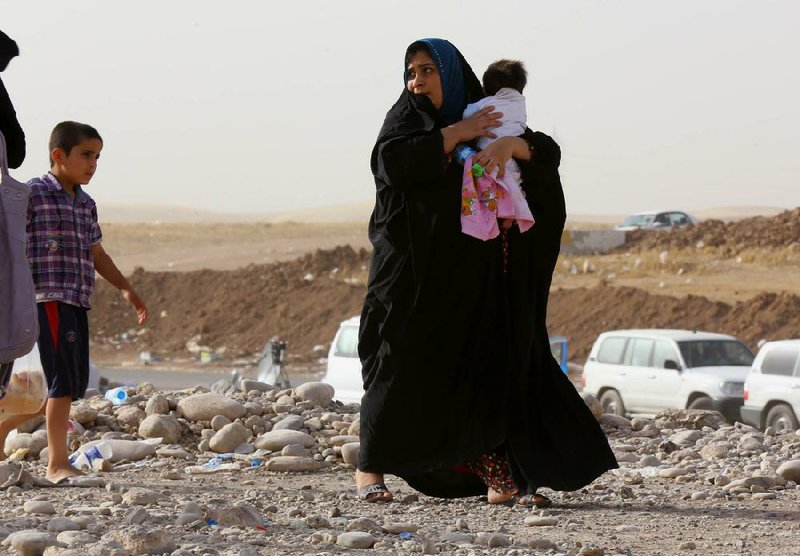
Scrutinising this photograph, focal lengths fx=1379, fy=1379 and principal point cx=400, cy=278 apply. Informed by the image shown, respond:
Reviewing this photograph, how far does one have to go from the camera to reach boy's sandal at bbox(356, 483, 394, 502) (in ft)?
18.8

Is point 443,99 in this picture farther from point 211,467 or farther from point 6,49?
point 211,467

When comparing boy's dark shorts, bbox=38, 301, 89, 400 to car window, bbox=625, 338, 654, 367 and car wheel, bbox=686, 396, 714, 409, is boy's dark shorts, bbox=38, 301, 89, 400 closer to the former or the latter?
car wheel, bbox=686, 396, 714, 409

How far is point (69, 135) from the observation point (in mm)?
6094

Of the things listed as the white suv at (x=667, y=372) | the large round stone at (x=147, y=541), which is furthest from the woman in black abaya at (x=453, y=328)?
the white suv at (x=667, y=372)

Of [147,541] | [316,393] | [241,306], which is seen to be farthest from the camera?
[241,306]

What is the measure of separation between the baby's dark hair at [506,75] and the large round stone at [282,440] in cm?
264

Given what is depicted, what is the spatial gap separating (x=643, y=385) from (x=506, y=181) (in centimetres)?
1219

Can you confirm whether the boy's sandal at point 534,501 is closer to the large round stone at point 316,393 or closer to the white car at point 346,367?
the large round stone at point 316,393

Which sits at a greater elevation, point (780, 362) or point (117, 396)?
point (117, 396)

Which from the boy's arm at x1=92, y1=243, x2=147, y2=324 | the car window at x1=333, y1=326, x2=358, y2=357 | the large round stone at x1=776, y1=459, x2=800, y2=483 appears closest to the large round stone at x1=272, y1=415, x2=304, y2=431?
the boy's arm at x1=92, y1=243, x2=147, y2=324

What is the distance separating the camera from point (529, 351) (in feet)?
18.6

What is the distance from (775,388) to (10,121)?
1171 centimetres

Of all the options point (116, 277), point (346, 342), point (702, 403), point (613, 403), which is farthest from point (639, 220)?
point (116, 277)

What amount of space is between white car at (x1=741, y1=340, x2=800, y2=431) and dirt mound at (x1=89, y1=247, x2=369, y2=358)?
19.4 metres
